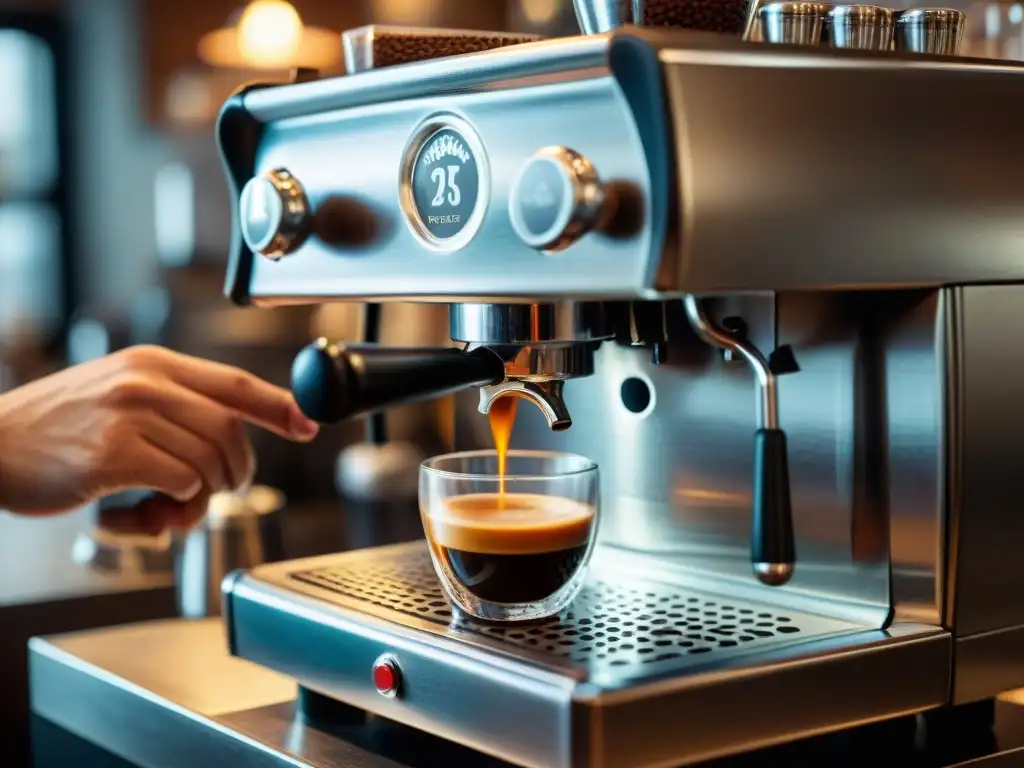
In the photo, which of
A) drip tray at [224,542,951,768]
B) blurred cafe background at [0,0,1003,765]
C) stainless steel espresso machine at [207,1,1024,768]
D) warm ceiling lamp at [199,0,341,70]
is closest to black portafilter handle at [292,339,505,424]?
stainless steel espresso machine at [207,1,1024,768]

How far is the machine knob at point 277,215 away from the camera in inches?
31.3

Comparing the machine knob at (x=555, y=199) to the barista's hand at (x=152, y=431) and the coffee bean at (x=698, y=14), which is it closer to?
the coffee bean at (x=698, y=14)

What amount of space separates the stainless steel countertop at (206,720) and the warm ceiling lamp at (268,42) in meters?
2.13

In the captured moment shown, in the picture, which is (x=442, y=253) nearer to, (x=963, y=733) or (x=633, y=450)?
(x=633, y=450)

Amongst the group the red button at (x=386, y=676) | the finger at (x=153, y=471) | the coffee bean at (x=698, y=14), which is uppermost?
the coffee bean at (x=698, y=14)

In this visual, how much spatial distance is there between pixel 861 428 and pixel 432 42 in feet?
1.05

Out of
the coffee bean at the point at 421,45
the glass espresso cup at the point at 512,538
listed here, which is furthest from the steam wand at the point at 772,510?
the coffee bean at the point at 421,45

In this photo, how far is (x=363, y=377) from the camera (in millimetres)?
658

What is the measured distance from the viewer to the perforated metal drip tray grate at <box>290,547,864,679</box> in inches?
26.8

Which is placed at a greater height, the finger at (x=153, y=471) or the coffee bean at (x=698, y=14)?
the coffee bean at (x=698, y=14)

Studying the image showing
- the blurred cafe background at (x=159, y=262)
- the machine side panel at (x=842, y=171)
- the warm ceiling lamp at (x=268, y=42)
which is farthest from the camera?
the warm ceiling lamp at (x=268, y=42)

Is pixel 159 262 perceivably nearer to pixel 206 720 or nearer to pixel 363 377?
pixel 206 720

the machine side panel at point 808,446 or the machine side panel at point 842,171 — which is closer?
the machine side panel at point 842,171

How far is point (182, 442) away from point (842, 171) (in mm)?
541
